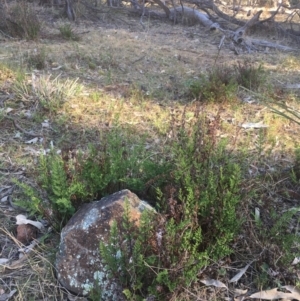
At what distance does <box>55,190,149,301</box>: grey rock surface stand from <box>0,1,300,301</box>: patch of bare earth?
4.8 inches

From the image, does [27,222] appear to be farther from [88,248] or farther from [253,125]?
[253,125]

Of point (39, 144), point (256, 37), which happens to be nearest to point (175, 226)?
point (39, 144)

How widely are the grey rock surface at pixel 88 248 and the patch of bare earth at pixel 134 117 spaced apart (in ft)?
0.40

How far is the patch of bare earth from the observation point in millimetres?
2523

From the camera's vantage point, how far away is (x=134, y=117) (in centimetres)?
443

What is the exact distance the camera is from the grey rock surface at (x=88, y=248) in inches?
93.7

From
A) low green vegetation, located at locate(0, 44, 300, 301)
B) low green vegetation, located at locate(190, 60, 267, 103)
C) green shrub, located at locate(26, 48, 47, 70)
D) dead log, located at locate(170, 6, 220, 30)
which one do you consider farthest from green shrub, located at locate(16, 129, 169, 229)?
dead log, located at locate(170, 6, 220, 30)

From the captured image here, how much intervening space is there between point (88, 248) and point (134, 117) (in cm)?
220

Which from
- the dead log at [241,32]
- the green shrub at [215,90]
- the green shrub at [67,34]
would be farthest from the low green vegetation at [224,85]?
the green shrub at [67,34]

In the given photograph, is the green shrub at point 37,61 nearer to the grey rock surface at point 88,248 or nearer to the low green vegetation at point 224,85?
the low green vegetation at point 224,85

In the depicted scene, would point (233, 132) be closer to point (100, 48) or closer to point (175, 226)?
point (175, 226)

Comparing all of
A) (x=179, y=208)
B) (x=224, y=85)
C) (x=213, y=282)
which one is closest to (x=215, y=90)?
(x=224, y=85)

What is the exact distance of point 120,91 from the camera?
5023mm

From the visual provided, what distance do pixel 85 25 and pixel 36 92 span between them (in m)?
4.67
